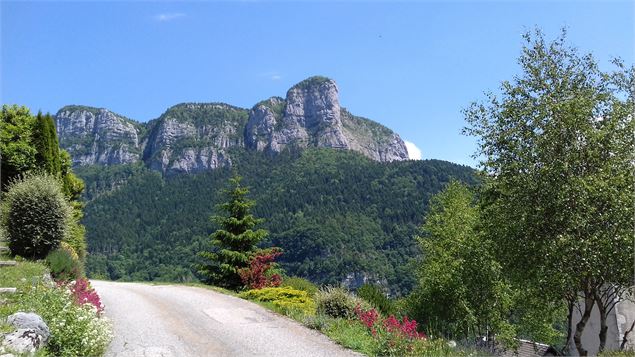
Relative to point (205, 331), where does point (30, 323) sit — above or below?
above

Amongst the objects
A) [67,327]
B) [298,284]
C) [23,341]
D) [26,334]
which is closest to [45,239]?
[67,327]

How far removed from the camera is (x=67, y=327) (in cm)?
946

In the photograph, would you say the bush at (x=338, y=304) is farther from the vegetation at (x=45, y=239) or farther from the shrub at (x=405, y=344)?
the vegetation at (x=45, y=239)

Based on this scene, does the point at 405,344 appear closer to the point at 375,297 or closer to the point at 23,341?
the point at 23,341

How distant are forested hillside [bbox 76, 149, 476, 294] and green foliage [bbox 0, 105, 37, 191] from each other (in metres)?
87.5

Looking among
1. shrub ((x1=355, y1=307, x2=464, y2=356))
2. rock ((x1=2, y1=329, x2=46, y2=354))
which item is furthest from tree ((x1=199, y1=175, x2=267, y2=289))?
rock ((x1=2, y1=329, x2=46, y2=354))

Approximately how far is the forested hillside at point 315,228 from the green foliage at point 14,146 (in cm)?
8750

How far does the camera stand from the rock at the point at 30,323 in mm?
8977

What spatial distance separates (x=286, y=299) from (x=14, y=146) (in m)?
18.4

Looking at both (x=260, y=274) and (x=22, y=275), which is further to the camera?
(x=260, y=274)

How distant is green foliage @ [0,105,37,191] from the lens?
2619cm

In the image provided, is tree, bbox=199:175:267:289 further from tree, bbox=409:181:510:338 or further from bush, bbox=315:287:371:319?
bush, bbox=315:287:371:319

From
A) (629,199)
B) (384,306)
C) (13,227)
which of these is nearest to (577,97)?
(629,199)

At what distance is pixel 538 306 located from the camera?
14617mm
